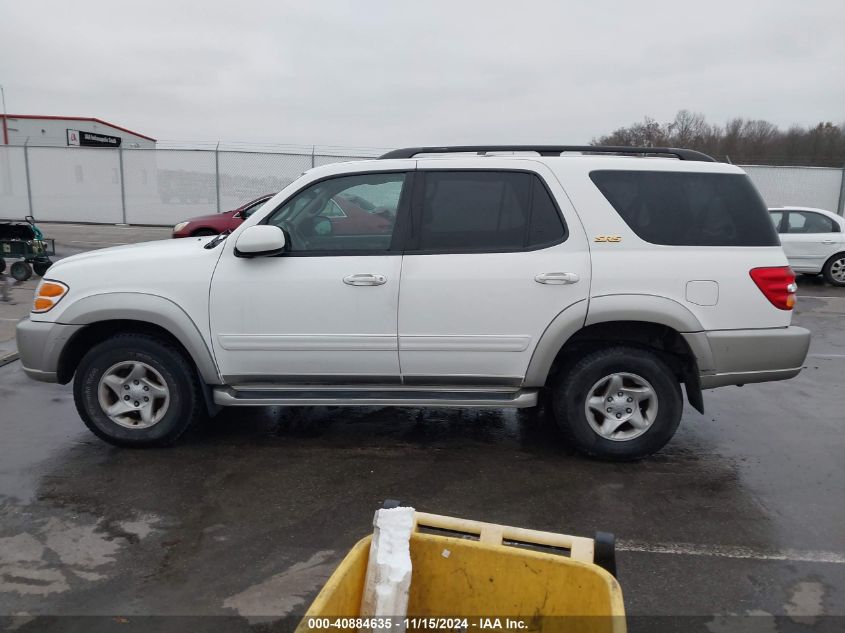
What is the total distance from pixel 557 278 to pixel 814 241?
10.3m

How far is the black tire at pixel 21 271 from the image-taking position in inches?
445

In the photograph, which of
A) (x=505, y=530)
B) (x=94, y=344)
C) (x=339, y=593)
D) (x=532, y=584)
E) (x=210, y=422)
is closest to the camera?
(x=339, y=593)

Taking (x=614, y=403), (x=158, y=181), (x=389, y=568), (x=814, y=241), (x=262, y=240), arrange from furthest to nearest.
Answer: (x=158, y=181), (x=814, y=241), (x=614, y=403), (x=262, y=240), (x=389, y=568)

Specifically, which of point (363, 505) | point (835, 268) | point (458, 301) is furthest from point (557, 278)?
point (835, 268)

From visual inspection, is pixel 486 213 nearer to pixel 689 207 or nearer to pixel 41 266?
pixel 689 207

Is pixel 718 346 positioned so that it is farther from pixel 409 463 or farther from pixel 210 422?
pixel 210 422

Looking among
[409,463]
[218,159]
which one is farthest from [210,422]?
[218,159]

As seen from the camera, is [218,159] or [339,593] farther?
[218,159]

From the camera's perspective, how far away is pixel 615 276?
4148mm

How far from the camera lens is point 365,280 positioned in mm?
4195

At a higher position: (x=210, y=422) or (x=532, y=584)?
(x=532, y=584)

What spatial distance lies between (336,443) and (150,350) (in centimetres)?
139

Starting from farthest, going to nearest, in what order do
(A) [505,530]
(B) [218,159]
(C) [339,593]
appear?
1. (B) [218,159]
2. (A) [505,530]
3. (C) [339,593]

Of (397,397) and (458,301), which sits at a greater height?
(458,301)
